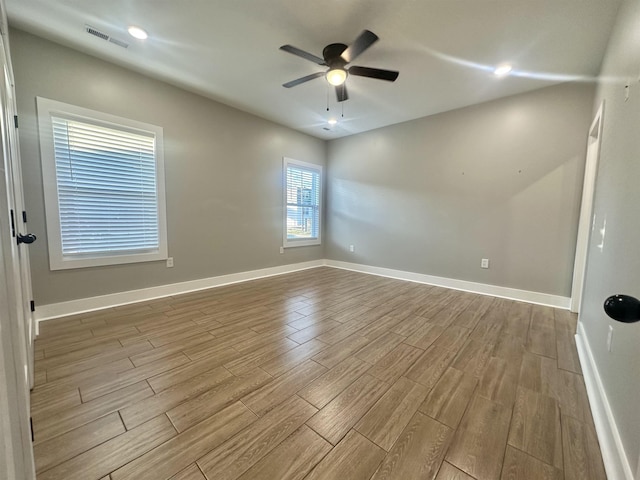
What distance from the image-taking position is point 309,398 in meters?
1.54

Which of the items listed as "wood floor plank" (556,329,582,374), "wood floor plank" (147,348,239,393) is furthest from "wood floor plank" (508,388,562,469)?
"wood floor plank" (147,348,239,393)

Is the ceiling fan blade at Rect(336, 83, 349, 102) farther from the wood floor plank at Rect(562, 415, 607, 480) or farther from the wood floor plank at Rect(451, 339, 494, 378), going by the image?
the wood floor plank at Rect(562, 415, 607, 480)

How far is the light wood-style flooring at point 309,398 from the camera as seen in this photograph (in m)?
1.14

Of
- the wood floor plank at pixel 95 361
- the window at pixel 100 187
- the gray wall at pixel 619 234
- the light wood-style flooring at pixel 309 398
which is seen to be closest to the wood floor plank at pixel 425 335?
the light wood-style flooring at pixel 309 398

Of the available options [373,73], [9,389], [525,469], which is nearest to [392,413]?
[525,469]

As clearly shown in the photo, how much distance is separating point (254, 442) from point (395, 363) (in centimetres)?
112

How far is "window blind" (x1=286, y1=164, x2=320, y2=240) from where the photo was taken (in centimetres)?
489

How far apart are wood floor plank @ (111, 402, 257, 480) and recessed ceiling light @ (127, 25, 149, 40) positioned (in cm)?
316

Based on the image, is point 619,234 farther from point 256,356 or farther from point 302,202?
point 302,202

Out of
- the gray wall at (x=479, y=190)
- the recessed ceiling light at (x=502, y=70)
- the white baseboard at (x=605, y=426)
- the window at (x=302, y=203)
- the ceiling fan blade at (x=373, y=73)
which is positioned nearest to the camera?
the white baseboard at (x=605, y=426)

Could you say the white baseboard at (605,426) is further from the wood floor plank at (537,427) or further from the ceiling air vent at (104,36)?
the ceiling air vent at (104,36)

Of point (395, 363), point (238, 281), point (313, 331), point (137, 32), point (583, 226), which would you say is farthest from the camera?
point (238, 281)

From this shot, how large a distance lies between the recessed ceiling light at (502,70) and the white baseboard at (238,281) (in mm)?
2661

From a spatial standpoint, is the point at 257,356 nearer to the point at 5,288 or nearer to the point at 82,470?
the point at 82,470
